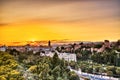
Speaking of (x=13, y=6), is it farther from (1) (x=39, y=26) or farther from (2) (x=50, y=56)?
(2) (x=50, y=56)

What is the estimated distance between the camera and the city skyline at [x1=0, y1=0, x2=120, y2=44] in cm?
272

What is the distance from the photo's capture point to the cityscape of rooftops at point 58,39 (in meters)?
2.66

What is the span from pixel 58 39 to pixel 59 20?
21 centimetres

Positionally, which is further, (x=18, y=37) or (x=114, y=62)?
(x=18, y=37)

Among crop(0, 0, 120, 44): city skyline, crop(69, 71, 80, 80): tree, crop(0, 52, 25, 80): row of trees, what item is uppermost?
crop(0, 0, 120, 44): city skyline

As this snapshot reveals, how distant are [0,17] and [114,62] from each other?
1299 mm

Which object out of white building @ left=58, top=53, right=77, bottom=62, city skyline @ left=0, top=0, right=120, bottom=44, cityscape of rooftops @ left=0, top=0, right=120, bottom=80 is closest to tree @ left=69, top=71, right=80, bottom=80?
cityscape of rooftops @ left=0, top=0, right=120, bottom=80

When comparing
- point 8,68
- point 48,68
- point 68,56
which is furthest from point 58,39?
point 8,68

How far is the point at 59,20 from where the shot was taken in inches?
109

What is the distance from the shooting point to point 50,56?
2.74 meters

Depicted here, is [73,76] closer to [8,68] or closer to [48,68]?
[48,68]

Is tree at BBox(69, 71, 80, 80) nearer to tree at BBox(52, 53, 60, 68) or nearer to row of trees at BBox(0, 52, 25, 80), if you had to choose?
tree at BBox(52, 53, 60, 68)

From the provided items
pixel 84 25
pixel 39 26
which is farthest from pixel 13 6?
pixel 84 25

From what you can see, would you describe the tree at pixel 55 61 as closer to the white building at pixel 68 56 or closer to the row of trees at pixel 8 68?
the white building at pixel 68 56
